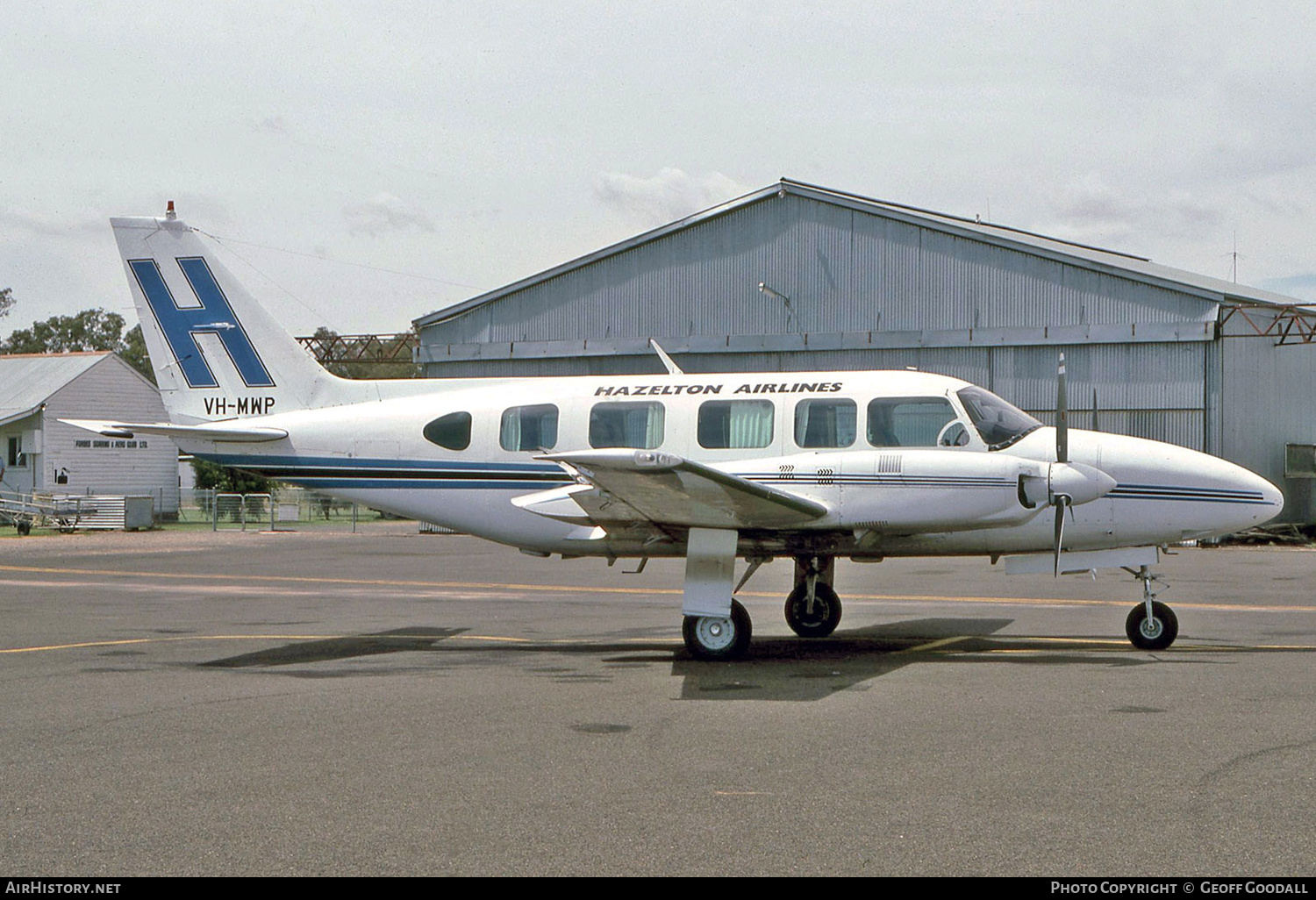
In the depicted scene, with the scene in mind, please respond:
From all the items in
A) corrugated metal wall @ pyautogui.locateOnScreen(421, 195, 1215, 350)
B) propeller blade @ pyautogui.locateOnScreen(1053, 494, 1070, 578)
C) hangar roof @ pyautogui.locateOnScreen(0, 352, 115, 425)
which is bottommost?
propeller blade @ pyautogui.locateOnScreen(1053, 494, 1070, 578)

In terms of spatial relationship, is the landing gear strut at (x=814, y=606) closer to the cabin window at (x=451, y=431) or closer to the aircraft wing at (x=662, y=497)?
the aircraft wing at (x=662, y=497)

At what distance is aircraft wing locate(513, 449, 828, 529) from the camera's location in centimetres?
1080

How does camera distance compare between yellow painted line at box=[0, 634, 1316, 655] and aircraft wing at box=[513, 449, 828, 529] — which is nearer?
aircraft wing at box=[513, 449, 828, 529]

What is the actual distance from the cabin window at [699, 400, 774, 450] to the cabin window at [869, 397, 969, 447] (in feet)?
3.77

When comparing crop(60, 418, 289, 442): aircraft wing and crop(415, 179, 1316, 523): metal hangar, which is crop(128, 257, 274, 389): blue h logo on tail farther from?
crop(415, 179, 1316, 523): metal hangar

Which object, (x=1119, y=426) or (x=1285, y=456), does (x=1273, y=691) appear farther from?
(x=1285, y=456)

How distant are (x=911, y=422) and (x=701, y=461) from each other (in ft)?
7.46

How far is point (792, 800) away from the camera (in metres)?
6.63

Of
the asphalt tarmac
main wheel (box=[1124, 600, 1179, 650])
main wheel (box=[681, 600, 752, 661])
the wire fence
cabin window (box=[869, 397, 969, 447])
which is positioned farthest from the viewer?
the wire fence

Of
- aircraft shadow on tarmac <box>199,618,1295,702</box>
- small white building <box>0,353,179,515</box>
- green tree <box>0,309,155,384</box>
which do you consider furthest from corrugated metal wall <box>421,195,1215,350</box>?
green tree <box>0,309,155,384</box>

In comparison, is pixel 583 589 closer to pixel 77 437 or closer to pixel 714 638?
pixel 714 638

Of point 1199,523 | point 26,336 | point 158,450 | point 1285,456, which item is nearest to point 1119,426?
point 1285,456

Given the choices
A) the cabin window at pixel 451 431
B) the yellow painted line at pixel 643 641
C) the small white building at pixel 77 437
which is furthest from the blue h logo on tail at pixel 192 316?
the small white building at pixel 77 437

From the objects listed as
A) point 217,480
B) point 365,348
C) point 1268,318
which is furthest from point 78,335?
point 1268,318
